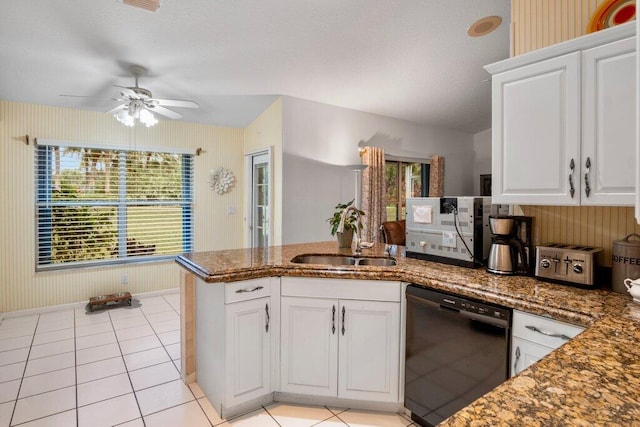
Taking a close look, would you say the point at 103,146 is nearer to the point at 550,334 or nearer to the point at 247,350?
the point at 247,350

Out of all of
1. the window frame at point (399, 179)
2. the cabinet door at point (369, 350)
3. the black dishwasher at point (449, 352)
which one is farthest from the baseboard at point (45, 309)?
the black dishwasher at point (449, 352)

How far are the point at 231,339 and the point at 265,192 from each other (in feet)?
9.59

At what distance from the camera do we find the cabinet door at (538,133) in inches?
65.7

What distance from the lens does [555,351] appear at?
103 centimetres

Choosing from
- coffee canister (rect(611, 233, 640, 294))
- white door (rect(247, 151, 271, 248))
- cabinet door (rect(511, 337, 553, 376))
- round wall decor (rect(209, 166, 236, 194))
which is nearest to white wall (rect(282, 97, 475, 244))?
white door (rect(247, 151, 271, 248))

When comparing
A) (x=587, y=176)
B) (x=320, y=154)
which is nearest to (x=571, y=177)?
(x=587, y=176)

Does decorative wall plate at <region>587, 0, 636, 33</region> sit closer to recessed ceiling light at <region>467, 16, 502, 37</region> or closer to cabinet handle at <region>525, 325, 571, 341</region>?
recessed ceiling light at <region>467, 16, 502, 37</region>

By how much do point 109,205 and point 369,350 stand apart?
151 inches

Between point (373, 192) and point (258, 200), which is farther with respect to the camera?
point (258, 200)

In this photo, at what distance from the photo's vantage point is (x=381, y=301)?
208 centimetres

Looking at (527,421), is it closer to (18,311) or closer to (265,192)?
(265,192)

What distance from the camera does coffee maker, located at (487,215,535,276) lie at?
6.40 ft

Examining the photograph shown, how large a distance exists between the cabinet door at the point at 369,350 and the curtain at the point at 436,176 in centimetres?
389

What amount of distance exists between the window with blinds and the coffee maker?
4.07 m
